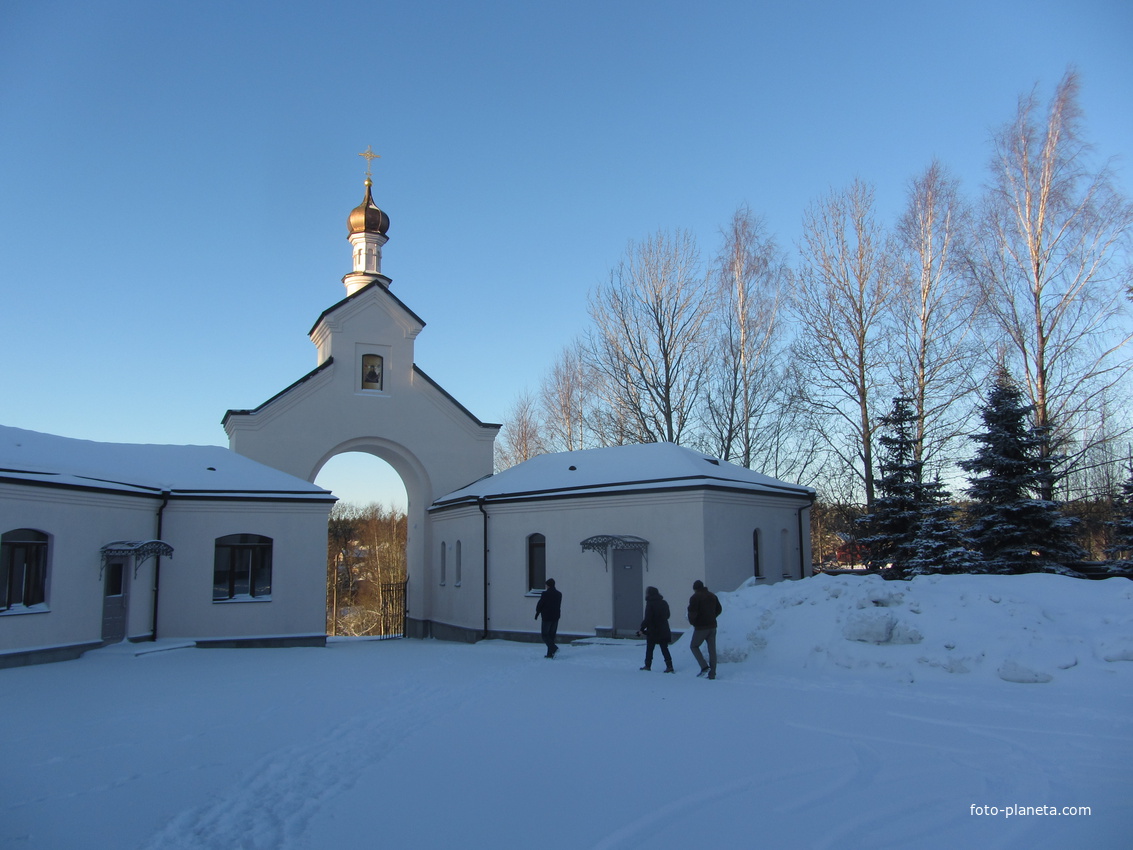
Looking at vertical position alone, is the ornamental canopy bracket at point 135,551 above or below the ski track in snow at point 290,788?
above

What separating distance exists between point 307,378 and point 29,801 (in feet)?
65.1

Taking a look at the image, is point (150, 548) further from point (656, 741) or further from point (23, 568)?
point (656, 741)

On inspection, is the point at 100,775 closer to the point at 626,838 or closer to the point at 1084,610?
the point at 626,838

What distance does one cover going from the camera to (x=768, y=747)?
763cm

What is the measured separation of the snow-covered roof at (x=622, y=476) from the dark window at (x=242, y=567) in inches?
233

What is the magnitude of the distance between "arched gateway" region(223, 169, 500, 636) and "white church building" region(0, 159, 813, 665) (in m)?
0.08

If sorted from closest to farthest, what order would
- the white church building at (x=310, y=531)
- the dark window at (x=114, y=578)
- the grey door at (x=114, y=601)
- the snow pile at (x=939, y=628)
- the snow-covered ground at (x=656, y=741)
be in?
1. the snow-covered ground at (x=656, y=741)
2. the snow pile at (x=939, y=628)
3. the white church building at (x=310, y=531)
4. the grey door at (x=114, y=601)
5. the dark window at (x=114, y=578)

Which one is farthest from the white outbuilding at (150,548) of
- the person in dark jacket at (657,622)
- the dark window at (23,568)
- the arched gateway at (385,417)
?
the person in dark jacket at (657,622)

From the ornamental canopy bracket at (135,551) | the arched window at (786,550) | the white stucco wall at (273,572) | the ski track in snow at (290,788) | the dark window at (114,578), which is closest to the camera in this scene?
the ski track in snow at (290,788)

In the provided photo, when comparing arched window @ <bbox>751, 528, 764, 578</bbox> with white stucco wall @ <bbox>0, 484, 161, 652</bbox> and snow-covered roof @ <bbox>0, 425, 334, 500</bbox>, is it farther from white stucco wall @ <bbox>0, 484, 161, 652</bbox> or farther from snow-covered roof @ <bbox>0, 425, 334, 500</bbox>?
white stucco wall @ <bbox>0, 484, 161, 652</bbox>

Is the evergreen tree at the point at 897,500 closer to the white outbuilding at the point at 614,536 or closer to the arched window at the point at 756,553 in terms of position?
the white outbuilding at the point at 614,536

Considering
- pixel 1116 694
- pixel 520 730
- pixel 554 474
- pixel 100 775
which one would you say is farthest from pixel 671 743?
pixel 554 474

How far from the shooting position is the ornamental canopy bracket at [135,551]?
1616 cm

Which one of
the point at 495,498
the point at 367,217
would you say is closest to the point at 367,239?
the point at 367,217
